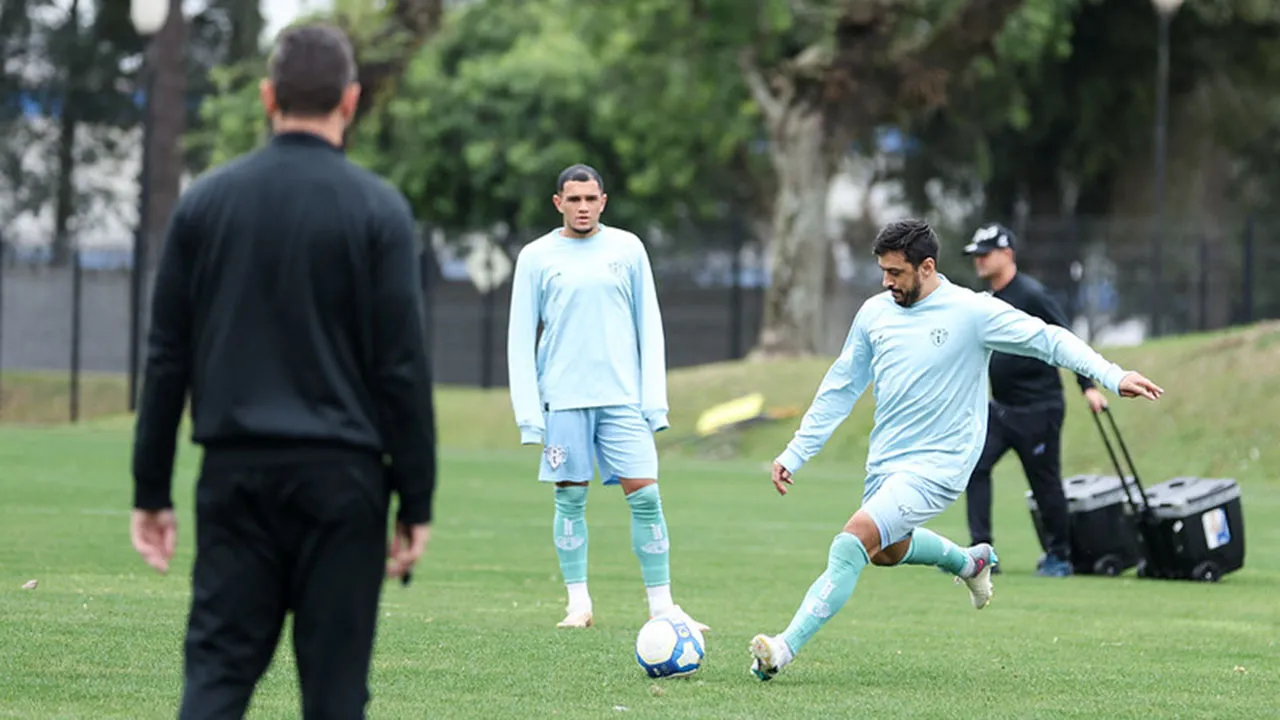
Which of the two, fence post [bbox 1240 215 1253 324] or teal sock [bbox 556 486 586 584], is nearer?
teal sock [bbox 556 486 586 584]

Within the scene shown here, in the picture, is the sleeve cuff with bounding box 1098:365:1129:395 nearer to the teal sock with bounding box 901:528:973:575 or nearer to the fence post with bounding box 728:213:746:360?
the teal sock with bounding box 901:528:973:575

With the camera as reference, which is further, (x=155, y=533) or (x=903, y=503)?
(x=903, y=503)

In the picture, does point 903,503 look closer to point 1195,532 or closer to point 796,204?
point 1195,532

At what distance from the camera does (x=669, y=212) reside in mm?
49812

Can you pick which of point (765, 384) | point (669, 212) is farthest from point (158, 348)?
point (669, 212)

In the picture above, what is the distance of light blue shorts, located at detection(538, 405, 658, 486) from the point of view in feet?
34.0

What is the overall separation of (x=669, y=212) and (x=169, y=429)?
44.7 metres

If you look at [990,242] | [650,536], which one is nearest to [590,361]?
[650,536]

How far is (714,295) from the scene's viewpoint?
4097 cm

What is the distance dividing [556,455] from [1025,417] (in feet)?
16.9

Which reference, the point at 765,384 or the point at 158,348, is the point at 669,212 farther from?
the point at 158,348

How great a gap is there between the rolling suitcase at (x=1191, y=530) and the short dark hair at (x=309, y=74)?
32.2 feet

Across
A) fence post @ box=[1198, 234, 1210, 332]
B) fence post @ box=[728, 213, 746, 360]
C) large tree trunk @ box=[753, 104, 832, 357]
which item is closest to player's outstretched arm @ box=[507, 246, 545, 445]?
large tree trunk @ box=[753, 104, 832, 357]

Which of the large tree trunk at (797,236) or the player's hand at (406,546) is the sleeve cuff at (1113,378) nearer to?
the player's hand at (406,546)
